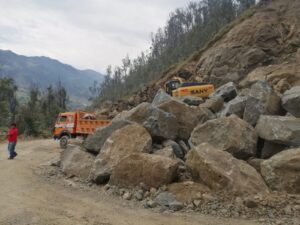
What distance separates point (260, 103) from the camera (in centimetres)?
1314

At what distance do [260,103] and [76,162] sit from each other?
271 inches

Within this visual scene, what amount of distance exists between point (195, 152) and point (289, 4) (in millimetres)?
36554

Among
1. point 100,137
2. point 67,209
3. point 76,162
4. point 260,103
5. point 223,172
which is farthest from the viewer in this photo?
point 100,137

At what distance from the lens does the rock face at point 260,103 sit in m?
13.1

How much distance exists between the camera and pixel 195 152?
34.8 feet

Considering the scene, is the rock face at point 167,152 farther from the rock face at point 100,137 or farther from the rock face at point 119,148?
the rock face at point 100,137

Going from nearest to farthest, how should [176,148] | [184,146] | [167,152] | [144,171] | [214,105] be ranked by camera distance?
[144,171], [167,152], [176,148], [184,146], [214,105]

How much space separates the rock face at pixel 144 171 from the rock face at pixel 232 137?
1.79 m

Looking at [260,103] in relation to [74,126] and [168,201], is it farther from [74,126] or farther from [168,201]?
[74,126]

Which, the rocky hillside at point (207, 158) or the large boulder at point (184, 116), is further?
the large boulder at point (184, 116)

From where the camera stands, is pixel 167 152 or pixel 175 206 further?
pixel 167 152

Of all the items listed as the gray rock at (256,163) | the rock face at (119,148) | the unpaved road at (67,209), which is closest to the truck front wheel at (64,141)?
the unpaved road at (67,209)

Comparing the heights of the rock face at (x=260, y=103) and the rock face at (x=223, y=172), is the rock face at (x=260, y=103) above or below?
above

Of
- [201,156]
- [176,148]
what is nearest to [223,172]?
[201,156]
